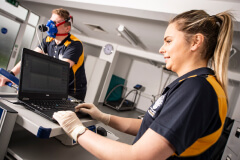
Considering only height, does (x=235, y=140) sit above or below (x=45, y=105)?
below

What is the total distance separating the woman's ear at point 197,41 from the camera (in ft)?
2.25

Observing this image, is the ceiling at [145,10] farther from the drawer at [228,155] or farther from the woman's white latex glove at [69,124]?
the drawer at [228,155]

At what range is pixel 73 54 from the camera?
5.03 ft

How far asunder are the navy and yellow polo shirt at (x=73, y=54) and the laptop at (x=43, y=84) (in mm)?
352

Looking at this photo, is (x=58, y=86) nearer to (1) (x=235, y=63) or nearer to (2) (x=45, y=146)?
(2) (x=45, y=146)

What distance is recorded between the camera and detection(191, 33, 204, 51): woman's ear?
0.69 m

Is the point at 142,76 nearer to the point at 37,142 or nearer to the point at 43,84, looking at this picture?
the point at 43,84

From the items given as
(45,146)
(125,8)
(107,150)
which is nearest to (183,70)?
(107,150)

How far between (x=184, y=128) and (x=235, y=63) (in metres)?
5.26

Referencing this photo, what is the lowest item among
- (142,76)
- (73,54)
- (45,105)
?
(45,105)

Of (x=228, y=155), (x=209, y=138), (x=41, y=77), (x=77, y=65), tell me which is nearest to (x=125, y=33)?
(x=77, y=65)

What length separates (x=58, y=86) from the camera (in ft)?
3.73

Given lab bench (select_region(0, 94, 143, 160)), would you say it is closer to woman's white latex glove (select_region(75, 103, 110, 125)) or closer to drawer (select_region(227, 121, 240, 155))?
woman's white latex glove (select_region(75, 103, 110, 125))

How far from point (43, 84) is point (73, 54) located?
590 mm
